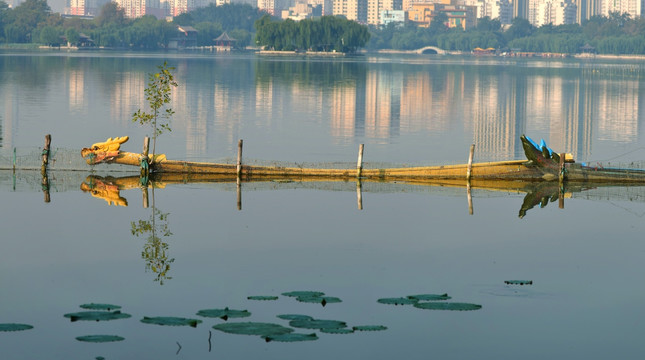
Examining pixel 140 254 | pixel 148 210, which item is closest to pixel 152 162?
pixel 148 210

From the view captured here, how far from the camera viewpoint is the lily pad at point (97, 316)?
882 inches

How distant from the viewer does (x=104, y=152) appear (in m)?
43.1

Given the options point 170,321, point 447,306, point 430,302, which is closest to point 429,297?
point 430,302

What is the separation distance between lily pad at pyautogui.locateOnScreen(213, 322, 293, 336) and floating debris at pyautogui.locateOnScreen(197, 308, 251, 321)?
21.3 inches

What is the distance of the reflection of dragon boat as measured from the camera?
140 ft

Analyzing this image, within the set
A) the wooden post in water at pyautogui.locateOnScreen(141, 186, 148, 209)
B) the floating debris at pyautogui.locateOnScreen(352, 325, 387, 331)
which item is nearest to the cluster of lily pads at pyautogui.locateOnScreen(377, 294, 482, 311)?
the floating debris at pyautogui.locateOnScreen(352, 325, 387, 331)

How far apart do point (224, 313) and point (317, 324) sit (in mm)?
2047

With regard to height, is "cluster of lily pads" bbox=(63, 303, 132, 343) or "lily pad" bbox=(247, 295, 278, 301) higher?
"lily pad" bbox=(247, 295, 278, 301)

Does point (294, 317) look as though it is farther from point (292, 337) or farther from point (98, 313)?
point (98, 313)

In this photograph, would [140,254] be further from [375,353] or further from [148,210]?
[375,353]

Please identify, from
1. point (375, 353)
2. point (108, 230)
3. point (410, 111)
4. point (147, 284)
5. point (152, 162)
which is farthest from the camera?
point (410, 111)

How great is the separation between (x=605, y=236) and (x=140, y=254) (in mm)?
14171

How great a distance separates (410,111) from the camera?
8562 centimetres

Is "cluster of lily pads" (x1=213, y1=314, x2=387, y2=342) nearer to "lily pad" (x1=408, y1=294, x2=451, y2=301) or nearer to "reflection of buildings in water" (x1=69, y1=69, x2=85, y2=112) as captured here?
"lily pad" (x1=408, y1=294, x2=451, y2=301)
